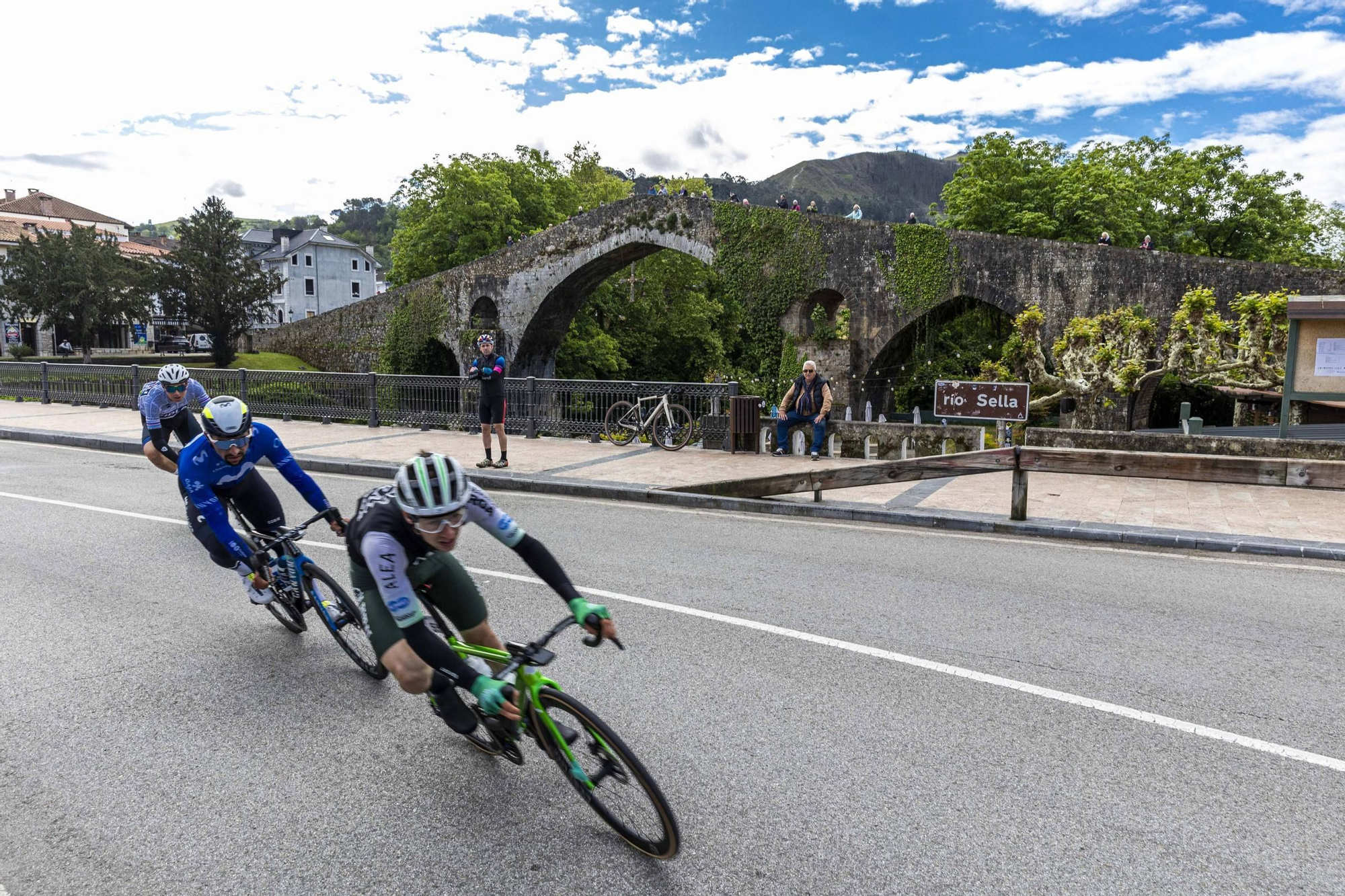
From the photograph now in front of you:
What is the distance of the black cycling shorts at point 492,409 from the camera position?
12594mm

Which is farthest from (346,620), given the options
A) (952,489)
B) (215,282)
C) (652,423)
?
(215,282)

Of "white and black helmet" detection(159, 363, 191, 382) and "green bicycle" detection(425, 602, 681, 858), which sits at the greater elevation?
"white and black helmet" detection(159, 363, 191, 382)

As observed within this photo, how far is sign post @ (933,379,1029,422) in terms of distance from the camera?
12727 mm

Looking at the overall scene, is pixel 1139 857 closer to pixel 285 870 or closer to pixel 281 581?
pixel 285 870

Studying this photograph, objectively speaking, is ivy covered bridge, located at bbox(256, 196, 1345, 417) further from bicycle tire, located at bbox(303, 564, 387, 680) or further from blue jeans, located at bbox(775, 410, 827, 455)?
bicycle tire, located at bbox(303, 564, 387, 680)

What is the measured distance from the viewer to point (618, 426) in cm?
1602

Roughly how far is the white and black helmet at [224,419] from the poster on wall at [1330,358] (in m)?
12.9

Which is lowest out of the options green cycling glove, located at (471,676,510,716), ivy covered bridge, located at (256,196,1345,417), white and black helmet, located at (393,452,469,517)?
green cycling glove, located at (471,676,510,716)

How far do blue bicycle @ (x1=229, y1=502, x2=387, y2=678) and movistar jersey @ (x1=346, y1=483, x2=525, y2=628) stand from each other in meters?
1.40

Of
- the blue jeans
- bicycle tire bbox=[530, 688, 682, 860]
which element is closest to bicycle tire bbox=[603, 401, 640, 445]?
the blue jeans

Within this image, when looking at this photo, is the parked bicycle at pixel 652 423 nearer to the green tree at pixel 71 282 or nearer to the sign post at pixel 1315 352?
the sign post at pixel 1315 352

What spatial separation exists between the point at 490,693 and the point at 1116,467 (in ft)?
25.5

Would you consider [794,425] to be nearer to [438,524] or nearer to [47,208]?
[438,524]

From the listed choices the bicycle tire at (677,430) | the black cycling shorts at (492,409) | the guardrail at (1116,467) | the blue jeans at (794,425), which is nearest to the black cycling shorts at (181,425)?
the black cycling shorts at (492,409)
